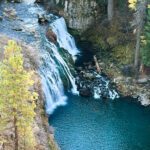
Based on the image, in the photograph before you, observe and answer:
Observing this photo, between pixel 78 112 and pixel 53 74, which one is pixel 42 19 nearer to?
pixel 53 74

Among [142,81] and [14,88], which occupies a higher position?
[14,88]

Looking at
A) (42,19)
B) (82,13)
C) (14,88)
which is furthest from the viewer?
(82,13)

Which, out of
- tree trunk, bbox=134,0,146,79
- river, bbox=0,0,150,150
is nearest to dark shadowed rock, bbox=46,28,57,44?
river, bbox=0,0,150,150

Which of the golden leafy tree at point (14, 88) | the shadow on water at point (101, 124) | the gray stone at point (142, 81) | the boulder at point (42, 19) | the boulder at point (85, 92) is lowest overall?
the shadow on water at point (101, 124)

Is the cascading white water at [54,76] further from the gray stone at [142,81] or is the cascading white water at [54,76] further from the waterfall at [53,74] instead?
the gray stone at [142,81]

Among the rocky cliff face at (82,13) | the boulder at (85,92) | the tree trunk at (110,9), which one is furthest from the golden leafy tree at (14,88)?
the rocky cliff face at (82,13)

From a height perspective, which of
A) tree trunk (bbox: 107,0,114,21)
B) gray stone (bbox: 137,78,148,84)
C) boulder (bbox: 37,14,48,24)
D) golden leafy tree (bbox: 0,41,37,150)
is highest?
golden leafy tree (bbox: 0,41,37,150)

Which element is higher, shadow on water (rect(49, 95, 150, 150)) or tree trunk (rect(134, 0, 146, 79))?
tree trunk (rect(134, 0, 146, 79))

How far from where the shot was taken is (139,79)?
55156 mm

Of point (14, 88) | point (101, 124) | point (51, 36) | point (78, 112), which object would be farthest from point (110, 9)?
point (14, 88)

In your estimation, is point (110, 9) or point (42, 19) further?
point (110, 9)

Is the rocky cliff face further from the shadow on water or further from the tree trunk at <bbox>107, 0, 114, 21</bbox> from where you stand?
the shadow on water

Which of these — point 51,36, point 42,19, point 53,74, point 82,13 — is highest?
point 42,19

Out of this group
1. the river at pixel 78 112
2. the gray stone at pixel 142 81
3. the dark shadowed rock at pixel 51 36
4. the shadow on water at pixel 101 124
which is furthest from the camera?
the dark shadowed rock at pixel 51 36
